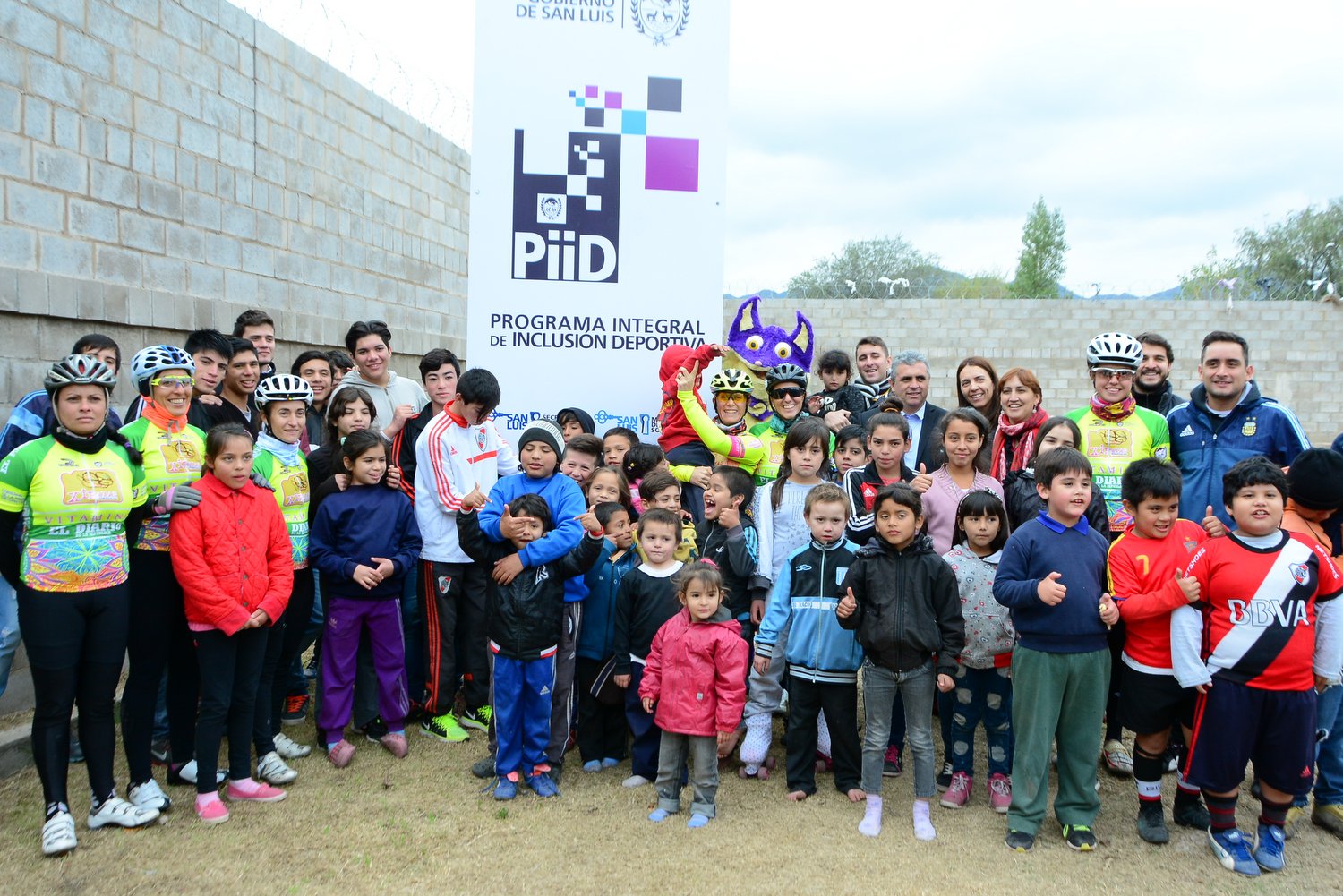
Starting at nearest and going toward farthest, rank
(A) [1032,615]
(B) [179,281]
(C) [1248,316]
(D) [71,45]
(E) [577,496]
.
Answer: (A) [1032,615] < (E) [577,496] < (D) [71,45] < (B) [179,281] < (C) [1248,316]

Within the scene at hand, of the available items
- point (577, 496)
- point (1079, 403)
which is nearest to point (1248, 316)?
point (1079, 403)

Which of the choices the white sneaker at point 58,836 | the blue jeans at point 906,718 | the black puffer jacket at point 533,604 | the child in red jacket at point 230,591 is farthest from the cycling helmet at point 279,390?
the blue jeans at point 906,718

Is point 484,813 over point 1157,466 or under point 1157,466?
under

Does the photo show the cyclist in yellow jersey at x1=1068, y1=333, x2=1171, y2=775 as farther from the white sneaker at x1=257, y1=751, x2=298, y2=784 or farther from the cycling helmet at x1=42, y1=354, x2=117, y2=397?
the cycling helmet at x1=42, y1=354, x2=117, y2=397

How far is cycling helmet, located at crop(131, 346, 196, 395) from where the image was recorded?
3.64m

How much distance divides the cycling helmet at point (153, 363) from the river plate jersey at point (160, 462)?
151 millimetres

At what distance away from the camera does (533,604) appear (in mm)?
3881

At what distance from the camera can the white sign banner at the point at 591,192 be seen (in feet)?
16.2

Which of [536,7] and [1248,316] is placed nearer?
[536,7]

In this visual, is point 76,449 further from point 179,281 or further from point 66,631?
point 179,281

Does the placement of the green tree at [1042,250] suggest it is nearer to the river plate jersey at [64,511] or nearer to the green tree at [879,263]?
the green tree at [879,263]

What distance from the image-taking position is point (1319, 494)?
3596mm

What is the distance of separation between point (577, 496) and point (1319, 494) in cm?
286

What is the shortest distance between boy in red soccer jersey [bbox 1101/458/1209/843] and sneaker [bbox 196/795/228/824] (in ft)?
10.8
